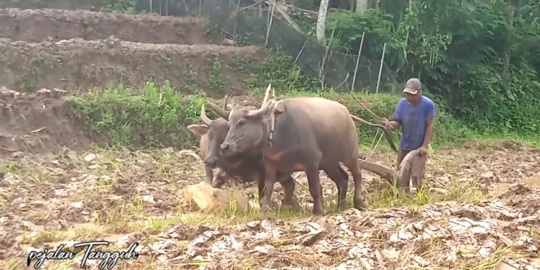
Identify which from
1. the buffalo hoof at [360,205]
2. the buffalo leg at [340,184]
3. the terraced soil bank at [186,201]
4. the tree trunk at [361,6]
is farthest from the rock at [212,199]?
the tree trunk at [361,6]

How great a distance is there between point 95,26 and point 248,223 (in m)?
13.9

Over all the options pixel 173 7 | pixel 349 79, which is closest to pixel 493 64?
pixel 349 79

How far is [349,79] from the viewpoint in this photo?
19.2m

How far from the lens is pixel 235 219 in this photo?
813cm

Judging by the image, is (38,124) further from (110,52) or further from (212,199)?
(212,199)

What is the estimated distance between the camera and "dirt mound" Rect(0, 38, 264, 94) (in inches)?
628

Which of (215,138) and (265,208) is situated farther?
(215,138)

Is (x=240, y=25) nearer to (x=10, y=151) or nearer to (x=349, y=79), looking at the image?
(x=349, y=79)

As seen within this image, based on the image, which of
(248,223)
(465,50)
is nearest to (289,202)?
(248,223)

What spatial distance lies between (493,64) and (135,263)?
19.3 meters

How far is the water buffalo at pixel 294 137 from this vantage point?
834cm

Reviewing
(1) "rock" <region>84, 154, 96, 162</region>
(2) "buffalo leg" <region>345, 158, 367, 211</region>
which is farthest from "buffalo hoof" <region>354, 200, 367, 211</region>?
(1) "rock" <region>84, 154, 96, 162</region>

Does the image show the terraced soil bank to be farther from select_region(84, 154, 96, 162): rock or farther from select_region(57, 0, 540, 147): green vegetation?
select_region(57, 0, 540, 147): green vegetation

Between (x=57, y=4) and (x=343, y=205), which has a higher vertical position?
(x=57, y=4)
